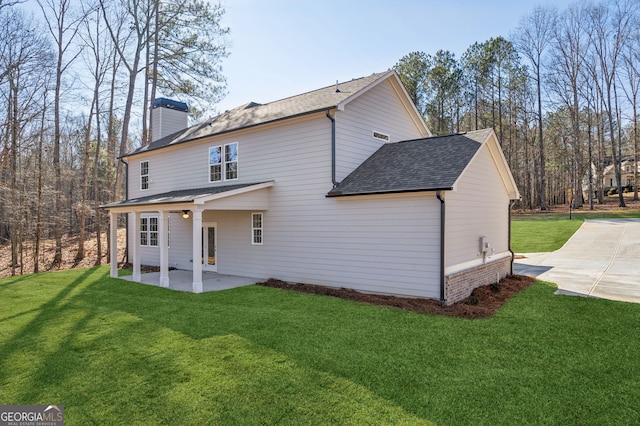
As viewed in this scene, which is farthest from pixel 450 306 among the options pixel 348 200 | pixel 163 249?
pixel 163 249

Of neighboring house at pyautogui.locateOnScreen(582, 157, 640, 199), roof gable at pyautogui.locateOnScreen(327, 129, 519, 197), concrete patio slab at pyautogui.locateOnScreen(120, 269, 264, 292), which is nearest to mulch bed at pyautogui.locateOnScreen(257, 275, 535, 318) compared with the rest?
concrete patio slab at pyautogui.locateOnScreen(120, 269, 264, 292)

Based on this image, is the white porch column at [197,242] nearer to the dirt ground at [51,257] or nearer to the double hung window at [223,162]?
the double hung window at [223,162]

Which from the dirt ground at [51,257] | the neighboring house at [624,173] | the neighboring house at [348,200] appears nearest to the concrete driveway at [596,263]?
the neighboring house at [348,200]

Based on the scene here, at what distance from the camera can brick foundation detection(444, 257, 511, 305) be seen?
8.19 metres

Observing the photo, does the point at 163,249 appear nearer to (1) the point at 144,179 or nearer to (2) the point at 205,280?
(2) the point at 205,280

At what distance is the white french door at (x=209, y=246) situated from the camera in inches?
520

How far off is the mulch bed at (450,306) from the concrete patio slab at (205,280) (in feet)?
2.95

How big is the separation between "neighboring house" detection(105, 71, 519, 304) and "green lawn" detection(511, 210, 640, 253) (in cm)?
808

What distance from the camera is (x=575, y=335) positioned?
20.0 feet

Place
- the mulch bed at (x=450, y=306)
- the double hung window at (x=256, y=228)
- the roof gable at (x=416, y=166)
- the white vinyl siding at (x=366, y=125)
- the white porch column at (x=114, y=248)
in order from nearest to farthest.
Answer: the mulch bed at (x=450, y=306)
the roof gable at (x=416, y=166)
the white vinyl siding at (x=366, y=125)
the double hung window at (x=256, y=228)
the white porch column at (x=114, y=248)

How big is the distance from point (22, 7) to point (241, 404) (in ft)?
60.0

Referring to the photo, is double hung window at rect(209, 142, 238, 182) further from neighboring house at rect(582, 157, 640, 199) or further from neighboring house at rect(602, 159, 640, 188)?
neighboring house at rect(602, 159, 640, 188)

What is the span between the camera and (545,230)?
21859 mm

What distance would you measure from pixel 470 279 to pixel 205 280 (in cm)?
794
